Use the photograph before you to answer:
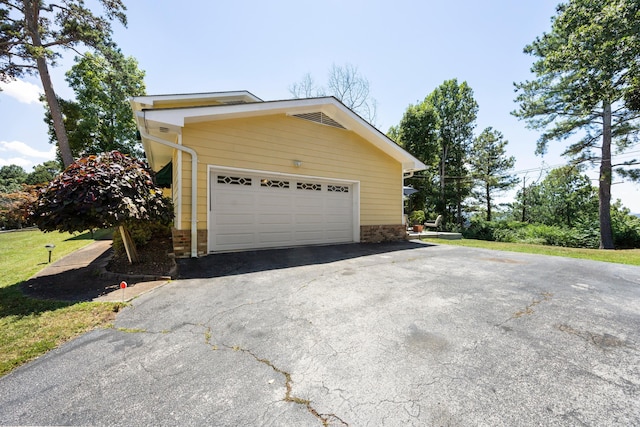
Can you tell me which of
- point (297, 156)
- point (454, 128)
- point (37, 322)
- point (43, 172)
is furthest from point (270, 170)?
point (43, 172)

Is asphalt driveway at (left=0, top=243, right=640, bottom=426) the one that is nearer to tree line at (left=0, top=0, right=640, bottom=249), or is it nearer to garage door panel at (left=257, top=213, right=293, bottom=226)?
garage door panel at (left=257, top=213, right=293, bottom=226)

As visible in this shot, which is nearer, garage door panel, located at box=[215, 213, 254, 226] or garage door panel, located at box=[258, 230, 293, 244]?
garage door panel, located at box=[215, 213, 254, 226]

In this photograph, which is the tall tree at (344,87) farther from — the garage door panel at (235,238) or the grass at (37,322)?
the grass at (37,322)

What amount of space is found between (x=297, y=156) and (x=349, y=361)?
21.0 ft

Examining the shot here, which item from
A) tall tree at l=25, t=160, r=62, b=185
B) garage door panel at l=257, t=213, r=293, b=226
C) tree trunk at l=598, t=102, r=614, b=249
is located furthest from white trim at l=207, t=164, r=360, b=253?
tall tree at l=25, t=160, r=62, b=185

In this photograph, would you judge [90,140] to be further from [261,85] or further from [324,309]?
[324,309]

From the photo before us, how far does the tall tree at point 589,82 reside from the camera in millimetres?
10055

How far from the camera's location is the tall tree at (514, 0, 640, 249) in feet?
33.0

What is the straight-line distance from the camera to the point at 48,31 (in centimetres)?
1162

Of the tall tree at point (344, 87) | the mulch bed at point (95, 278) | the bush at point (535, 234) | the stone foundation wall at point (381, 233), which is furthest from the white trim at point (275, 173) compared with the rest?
the tall tree at point (344, 87)

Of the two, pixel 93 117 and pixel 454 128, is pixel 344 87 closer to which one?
pixel 454 128

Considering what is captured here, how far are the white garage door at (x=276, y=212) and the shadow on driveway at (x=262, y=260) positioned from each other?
1.51 ft

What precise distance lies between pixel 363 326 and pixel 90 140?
2544cm

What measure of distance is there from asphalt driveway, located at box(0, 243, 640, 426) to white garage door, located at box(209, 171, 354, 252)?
9.33ft
